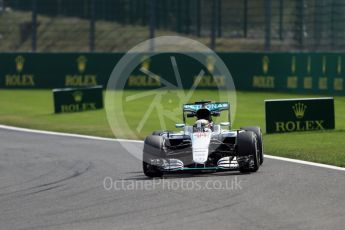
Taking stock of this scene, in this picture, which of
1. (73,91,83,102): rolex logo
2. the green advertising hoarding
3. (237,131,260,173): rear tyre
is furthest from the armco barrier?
(237,131,260,173): rear tyre

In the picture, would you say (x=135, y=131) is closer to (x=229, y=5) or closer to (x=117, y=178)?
(x=117, y=178)

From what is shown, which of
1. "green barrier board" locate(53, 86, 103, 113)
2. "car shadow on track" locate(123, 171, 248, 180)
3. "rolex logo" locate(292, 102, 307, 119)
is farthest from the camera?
"green barrier board" locate(53, 86, 103, 113)

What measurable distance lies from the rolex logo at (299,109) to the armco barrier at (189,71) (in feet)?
42.3

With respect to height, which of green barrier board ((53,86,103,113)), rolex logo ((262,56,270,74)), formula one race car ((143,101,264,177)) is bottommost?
green barrier board ((53,86,103,113))

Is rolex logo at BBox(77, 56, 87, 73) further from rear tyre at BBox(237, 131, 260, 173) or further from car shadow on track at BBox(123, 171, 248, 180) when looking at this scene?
rear tyre at BBox(237, 131, 260, 173)

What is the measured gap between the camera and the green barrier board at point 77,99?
31.0 m

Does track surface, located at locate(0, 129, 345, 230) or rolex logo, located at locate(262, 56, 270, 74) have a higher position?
rolex logo, located at locate(262, 56, 270, 74)

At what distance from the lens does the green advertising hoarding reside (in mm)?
21688

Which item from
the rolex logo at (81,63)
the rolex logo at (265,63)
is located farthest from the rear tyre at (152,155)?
the rolex logo at (81,63)

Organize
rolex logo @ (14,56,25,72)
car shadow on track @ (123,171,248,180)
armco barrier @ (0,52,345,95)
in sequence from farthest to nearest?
rolex logo @ (14,56,25,72)
armco barrier @ (0,52,345,95)
car shadow on track @ (123,171,248,180)

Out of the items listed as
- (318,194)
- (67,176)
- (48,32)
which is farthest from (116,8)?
(318,194)

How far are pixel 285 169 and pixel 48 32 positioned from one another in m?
37.9

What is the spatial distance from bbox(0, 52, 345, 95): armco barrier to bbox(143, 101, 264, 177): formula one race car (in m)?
20.0

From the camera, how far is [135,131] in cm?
2409
